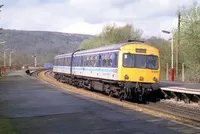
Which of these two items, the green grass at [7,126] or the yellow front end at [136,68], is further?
the yellow front end at [136,68]

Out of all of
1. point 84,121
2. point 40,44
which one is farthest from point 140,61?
point 40,44

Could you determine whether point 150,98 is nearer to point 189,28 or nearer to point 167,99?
point 167,99

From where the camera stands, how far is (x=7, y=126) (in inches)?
415

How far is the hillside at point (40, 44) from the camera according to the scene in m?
145

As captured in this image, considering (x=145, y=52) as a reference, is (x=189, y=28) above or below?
above

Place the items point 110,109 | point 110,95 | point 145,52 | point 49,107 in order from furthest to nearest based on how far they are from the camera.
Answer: point 110,95 < point 145,52 < point 49,107 < point 110,109

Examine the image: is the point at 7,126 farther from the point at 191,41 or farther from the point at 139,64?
the point at 191,41

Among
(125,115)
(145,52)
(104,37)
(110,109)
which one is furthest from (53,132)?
(104,37)

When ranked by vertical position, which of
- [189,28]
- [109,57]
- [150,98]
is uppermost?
[189,28]

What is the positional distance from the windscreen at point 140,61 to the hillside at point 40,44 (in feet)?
383

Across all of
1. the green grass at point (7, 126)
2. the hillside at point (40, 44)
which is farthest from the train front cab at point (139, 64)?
the hillside at point (40, 44)

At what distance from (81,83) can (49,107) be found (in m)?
15.9

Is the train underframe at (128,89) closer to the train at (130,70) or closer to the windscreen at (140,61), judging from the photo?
the train at (130,70)

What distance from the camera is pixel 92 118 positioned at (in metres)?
11.9
